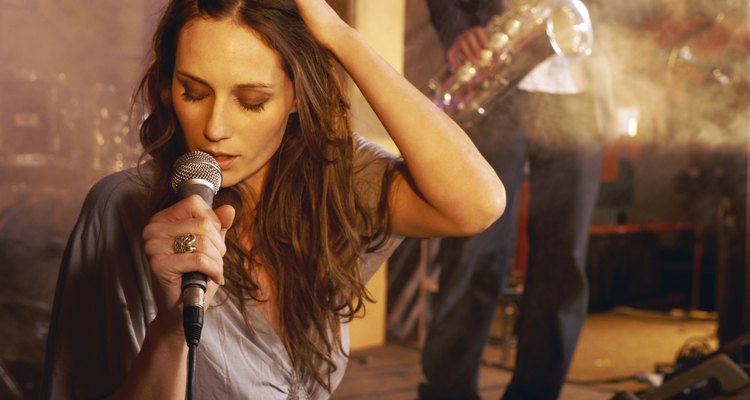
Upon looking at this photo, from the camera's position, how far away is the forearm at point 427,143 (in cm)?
135

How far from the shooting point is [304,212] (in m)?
1.51

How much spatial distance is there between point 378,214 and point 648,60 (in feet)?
6.32

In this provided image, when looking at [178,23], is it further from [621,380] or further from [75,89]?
[621,380]

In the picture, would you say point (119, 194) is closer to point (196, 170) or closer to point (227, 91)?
point (227, 91)

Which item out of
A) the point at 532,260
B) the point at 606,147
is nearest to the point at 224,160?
the point at 532,260

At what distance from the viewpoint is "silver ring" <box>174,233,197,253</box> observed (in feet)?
3.01

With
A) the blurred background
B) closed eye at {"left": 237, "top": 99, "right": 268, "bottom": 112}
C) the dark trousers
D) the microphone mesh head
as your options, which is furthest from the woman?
the dark trousers

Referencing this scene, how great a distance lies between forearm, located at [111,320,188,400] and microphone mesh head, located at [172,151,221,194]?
216 millimetres

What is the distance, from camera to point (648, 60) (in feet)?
10.1

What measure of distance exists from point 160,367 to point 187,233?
0.30 meters

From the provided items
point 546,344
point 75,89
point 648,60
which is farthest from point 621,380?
point 75,89

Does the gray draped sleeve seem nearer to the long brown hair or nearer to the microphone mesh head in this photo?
the long brown hair

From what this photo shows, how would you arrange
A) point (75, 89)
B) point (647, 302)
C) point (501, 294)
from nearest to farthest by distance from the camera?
point (75, 89), point (501, 294), point (647, 302)

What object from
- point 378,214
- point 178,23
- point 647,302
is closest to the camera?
point 178,23
